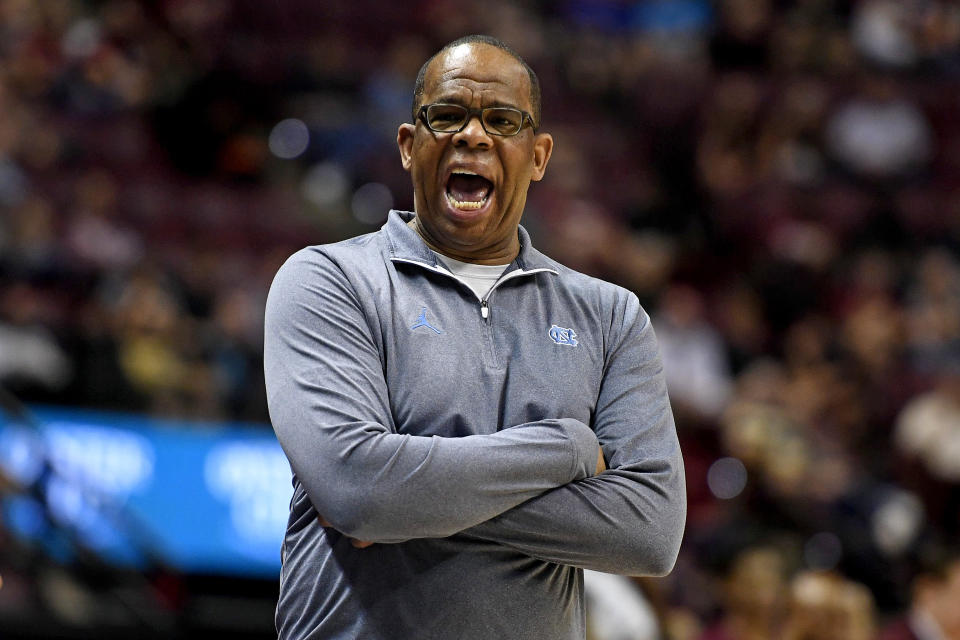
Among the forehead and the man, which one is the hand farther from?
the forehead

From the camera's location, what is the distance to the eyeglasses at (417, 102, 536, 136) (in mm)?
2572

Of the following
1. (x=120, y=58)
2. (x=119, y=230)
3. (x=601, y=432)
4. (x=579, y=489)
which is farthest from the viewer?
(x=120, y=58)

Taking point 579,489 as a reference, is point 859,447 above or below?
below

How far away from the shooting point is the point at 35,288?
364 inches

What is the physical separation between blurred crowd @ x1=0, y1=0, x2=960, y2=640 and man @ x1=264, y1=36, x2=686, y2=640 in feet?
12.0

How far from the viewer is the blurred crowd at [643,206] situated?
8.34 m

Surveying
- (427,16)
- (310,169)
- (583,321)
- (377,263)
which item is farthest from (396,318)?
(427,16)

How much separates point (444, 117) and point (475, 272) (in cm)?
34

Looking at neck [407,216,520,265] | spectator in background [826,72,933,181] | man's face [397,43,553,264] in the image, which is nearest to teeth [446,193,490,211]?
man's face [397,43,553,264]

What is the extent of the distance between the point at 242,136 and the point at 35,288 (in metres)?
3.44

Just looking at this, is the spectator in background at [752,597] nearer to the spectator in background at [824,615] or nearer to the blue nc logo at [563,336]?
the spectator in background at [824,615]

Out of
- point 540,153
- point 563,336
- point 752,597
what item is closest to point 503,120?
point 540,153

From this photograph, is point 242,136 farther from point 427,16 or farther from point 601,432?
point 601,432

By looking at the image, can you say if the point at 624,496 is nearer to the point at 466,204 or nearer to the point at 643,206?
the point at 466,204
